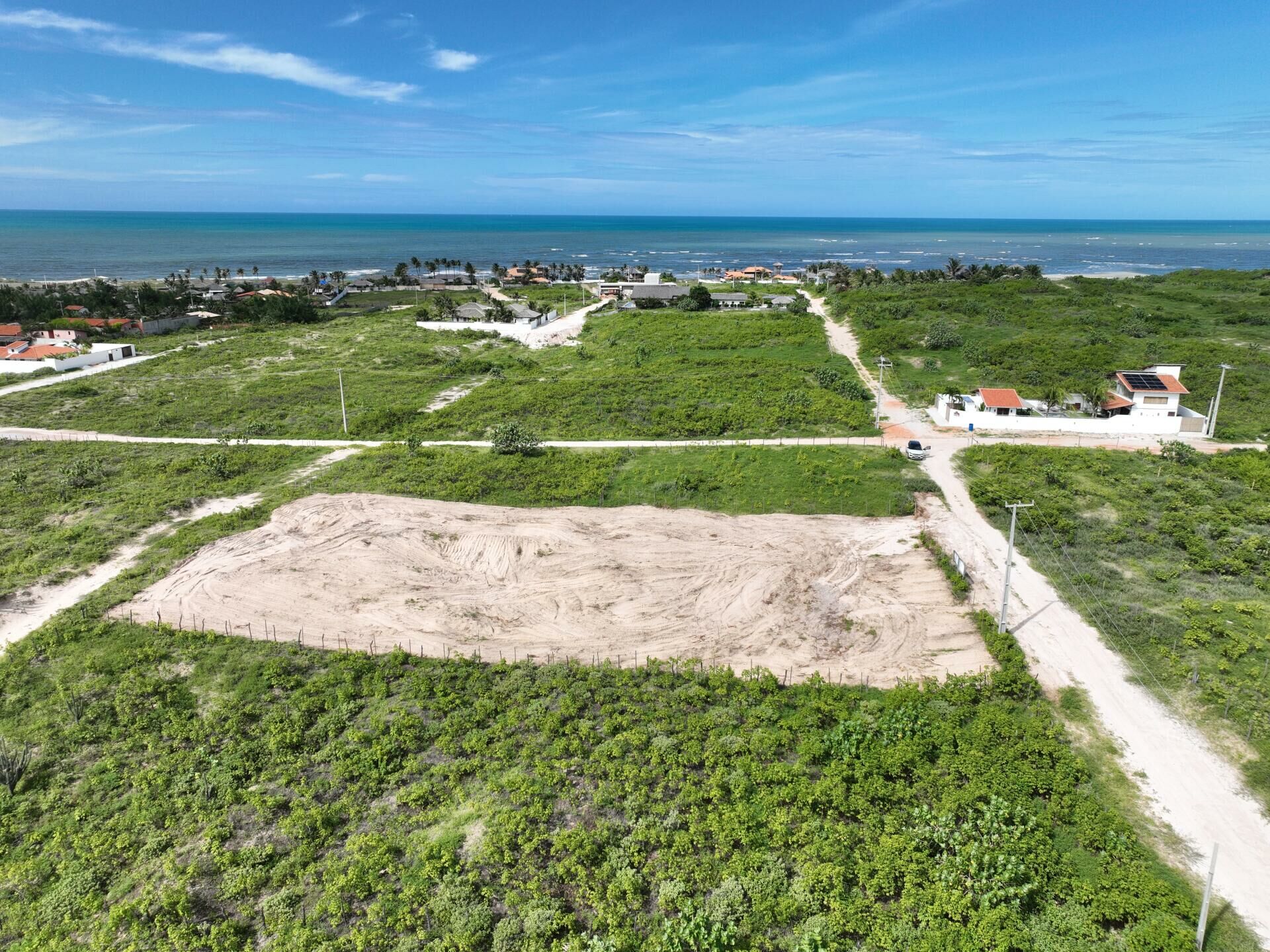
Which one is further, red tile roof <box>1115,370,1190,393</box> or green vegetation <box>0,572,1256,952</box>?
red tile roof <box>1115,370,1190,393</box>

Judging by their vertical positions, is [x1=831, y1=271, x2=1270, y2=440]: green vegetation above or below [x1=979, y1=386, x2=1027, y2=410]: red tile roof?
above

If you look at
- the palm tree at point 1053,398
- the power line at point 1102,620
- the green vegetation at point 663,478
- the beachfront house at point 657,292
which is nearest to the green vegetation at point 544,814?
the power line at point 1102,620

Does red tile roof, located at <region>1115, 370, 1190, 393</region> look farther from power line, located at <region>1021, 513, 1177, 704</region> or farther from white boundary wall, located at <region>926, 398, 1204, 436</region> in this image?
power line, located at <region>1021, 513, 1177, 704</region>

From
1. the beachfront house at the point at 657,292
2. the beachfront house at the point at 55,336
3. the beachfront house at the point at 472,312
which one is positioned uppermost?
the beachfront house at the point at 657,292

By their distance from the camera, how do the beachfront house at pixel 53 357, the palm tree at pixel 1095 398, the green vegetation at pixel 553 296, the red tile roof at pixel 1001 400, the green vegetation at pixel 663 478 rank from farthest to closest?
1. the green vegetation at pixel 553 296
2. the beachfront house at pixel 53 357
3. the palm tree at pixel 1095 398
4. the red tile roof at pixel 1001 400
5. the green vegetation at pixel 663 478

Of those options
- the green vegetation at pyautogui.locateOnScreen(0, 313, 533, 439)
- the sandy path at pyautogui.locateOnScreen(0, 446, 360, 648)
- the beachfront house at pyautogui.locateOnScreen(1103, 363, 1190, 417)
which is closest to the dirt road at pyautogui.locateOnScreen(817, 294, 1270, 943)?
the beachfront house at pyautogui.locateOnScreen(1103, 363, 1190, 417)

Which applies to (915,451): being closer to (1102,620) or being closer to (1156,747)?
(1102,620)

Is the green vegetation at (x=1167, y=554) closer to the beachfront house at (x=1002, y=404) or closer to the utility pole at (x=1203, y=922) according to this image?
the beachfront house at (x=1002, y=404)
